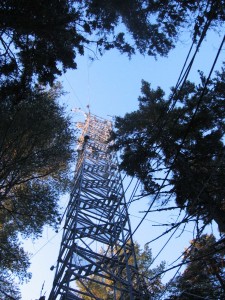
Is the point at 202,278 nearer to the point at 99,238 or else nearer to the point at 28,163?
the point at 99,238

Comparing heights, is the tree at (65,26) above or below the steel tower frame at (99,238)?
above

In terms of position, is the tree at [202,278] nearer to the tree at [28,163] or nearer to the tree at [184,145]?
the tree at [184,145]

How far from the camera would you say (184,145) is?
11.3m

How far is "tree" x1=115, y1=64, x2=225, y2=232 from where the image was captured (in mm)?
9000

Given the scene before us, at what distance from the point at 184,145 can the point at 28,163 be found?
18.0 ft

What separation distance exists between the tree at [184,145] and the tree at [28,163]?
95.9 inches

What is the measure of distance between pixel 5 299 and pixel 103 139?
23.3ft

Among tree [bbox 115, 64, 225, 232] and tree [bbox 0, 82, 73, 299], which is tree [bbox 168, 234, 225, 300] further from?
tree [bbox 0, 82, 73, 299]

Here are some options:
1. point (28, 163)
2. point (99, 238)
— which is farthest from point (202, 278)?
point (28, 163)

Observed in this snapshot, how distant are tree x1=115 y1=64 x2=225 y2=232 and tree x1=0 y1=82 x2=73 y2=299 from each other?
7.99 feet

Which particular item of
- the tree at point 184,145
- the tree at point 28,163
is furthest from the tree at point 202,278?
the tree at point 28,163

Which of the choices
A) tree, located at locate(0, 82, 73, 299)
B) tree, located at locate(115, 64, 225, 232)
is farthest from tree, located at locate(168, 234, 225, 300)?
tree, located at locate(0, 82, 73, 299)

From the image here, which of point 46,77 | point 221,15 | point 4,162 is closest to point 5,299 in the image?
point 4,162

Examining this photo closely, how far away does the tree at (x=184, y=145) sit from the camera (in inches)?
354
